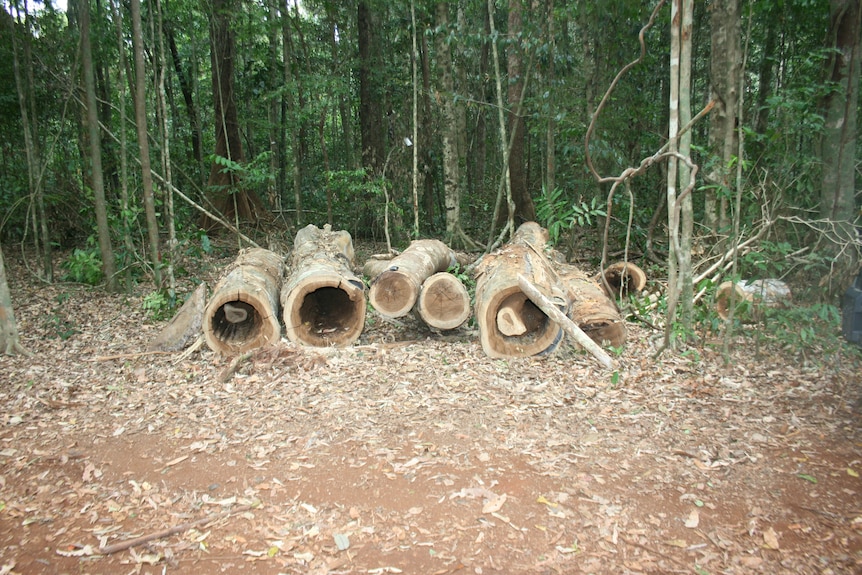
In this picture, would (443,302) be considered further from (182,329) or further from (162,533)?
(162,533)

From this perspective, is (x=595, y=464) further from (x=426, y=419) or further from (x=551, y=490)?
(x=426, y=419)

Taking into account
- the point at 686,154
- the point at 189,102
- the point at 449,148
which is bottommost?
the point at 686,154

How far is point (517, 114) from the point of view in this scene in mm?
8938

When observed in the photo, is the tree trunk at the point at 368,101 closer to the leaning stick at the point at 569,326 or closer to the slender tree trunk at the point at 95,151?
the slender tree trunk at the point at 95,151

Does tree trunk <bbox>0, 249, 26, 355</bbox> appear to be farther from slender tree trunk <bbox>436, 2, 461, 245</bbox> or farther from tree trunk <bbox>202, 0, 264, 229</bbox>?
slender tree trunk <bbox>436, 2, 461, 245</bbox>

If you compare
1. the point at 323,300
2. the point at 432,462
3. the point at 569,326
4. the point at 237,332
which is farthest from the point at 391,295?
the point at 432,462

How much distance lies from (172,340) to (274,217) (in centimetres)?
694

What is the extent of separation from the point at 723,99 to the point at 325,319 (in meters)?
5.56

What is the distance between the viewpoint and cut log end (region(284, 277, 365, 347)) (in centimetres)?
598

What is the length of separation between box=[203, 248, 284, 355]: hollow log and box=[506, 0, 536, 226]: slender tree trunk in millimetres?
4814

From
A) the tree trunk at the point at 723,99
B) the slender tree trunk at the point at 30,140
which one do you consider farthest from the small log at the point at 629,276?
the slender tree trunk at the point at 30,140

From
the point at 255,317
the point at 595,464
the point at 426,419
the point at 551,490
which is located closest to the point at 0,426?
the point at 255,317

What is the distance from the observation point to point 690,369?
200 inches

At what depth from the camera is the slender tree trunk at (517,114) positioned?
9352mm
